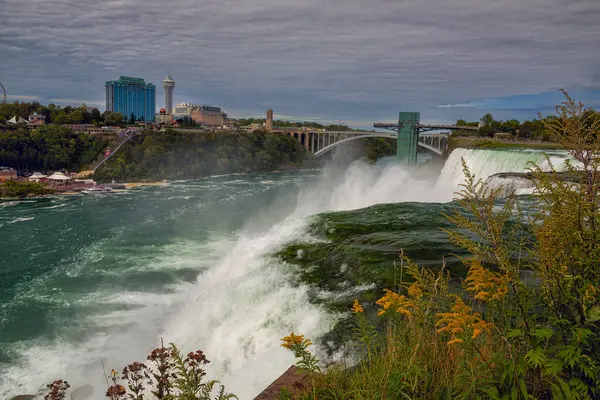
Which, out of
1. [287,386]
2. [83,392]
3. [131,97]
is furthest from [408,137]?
[131,97]

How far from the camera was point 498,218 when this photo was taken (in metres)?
3.12

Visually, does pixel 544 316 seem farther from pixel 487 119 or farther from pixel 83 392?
pixel 487 119

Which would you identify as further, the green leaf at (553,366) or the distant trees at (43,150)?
the distant trees at (43,150)

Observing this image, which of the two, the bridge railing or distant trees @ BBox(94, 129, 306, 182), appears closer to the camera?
distant trees @ BBox(94, 129, 306, 182)

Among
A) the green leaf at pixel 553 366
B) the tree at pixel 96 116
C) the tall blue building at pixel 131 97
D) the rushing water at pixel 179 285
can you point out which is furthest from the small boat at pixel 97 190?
the tall blue building at pixel 131 97

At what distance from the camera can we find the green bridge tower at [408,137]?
5119 centimetres

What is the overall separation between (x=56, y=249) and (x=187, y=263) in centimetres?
797

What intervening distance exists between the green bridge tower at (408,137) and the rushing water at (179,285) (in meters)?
20.8

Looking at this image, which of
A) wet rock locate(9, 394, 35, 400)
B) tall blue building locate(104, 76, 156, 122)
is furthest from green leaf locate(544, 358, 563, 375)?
tall blue building locate(104, 76, 156, 122)

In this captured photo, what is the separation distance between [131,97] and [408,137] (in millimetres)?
130926

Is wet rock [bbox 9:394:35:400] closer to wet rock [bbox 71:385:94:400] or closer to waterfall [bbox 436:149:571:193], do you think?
wet rock [bbox 71:385:94:400]

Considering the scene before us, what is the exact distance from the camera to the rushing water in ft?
26.2

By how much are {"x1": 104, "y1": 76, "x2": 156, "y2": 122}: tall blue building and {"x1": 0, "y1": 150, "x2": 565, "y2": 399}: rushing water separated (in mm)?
135035

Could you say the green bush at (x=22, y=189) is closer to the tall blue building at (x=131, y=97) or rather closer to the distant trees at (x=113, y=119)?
the distant trees at (x=113, y=119)
